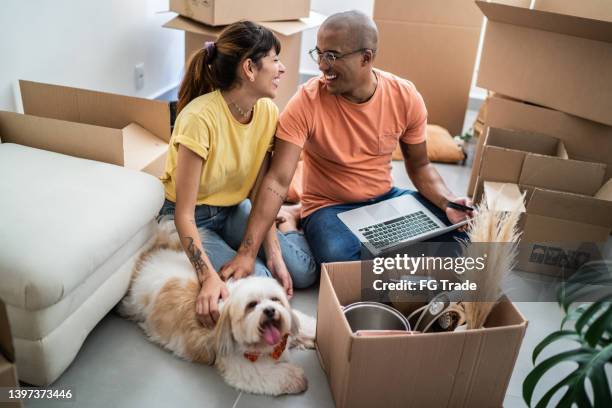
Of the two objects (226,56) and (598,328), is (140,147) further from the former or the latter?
→ (598,328)

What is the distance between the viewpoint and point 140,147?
2027 mm

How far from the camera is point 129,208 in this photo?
1.55 metres

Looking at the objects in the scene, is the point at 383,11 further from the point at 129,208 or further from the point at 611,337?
the point at 611,337

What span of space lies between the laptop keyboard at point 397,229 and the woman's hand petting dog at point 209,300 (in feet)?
1.90

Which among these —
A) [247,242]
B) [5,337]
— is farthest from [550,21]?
[5,337]

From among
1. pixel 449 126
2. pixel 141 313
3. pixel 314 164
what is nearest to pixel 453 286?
pixel 314 164

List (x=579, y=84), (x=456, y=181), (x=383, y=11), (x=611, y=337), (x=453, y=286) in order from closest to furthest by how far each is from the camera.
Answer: (x=611, y=337) < (x=453, y=286) < (x=579, y=84) < (x=456, y=181) < (x=383, y=11)

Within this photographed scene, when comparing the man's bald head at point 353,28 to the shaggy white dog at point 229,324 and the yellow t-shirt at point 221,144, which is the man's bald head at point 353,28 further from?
the shaggy white dog at point 229,324

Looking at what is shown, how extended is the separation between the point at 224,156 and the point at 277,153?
7.6 inches

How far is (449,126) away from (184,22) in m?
1.73

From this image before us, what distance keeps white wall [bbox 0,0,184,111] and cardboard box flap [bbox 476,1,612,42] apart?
172 cm

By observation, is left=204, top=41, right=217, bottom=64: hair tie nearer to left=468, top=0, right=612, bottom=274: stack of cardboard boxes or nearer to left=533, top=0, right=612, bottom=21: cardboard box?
left=468, top=0, right=612, bottom=274: stack of cardboard boxes

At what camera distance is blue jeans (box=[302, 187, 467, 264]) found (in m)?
1.89

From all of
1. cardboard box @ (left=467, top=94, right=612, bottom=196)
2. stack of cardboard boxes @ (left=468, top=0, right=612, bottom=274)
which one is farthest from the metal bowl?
cardboard box @ (left=467, top=94, right=612, bottom=196)
